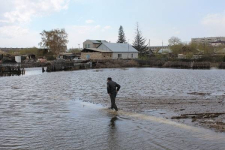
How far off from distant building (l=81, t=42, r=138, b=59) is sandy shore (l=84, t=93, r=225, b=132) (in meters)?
61.8

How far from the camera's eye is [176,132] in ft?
37.8

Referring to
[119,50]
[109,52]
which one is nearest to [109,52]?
[109,52]

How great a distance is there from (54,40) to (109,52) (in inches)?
875

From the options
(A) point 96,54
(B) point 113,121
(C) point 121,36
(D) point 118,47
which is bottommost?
(B) point 113,121

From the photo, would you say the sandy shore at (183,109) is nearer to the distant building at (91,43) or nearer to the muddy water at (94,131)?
the muddy water at (94,131)

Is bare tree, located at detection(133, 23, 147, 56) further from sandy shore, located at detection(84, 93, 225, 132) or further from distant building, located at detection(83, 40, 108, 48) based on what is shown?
sandy shore, located at detection(84, 93, 225, 132)

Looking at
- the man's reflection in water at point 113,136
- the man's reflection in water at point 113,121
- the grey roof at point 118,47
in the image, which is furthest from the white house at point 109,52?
the man's reflection in water at point 113,136

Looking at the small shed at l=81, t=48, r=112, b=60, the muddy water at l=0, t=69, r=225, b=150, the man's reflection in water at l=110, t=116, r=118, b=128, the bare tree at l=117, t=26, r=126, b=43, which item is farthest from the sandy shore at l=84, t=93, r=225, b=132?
the bare tree at l=117, t=26, r=126, b=43

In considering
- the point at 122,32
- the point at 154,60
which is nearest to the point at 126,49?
the point at 154,60

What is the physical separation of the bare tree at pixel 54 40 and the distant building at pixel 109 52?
13.9 metres

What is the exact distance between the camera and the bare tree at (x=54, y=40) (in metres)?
93.5

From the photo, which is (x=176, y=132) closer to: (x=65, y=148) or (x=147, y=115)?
(x=147, y=115)

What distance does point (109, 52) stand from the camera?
8388 centimetres

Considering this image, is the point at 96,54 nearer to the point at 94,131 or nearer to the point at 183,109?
the point at 183,109
